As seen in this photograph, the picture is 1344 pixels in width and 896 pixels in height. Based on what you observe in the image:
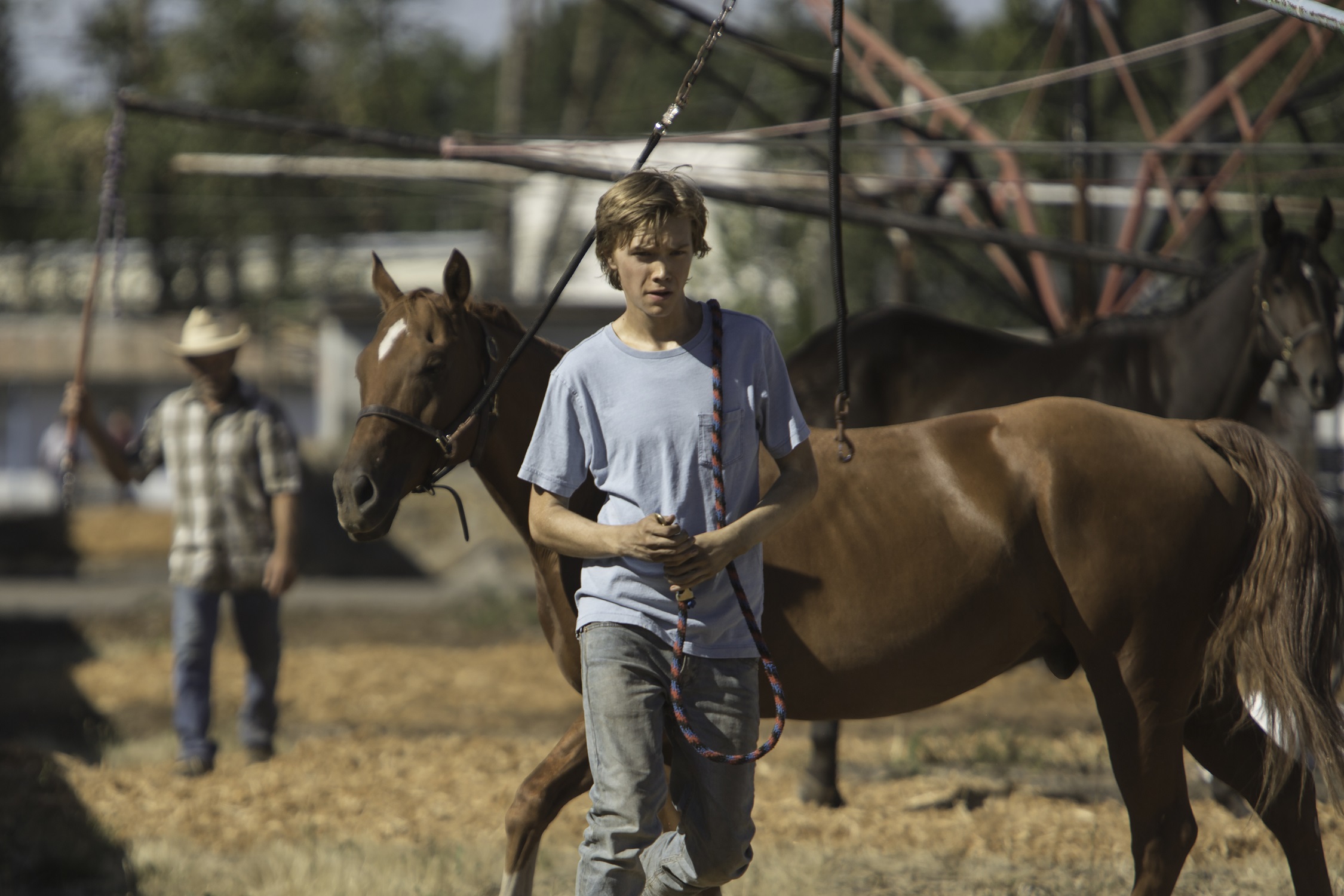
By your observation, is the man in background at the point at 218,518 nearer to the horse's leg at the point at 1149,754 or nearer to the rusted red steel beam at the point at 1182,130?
the horse's leg at the point at 1149,754

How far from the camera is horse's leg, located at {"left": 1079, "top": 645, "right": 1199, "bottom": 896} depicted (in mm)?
3816

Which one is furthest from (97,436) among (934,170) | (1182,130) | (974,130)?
(1182,130)

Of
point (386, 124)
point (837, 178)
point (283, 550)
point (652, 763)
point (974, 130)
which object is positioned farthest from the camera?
point (386, 124)

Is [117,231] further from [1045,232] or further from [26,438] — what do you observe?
[26,438]

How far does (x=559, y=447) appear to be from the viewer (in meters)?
3.03

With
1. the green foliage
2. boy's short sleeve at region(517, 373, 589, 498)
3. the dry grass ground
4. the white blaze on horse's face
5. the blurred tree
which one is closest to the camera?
boy's short sleeve at region(517, 373, 589, 498)

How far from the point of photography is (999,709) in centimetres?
845

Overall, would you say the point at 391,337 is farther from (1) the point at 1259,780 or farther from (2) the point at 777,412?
(1) the point at 1259,780

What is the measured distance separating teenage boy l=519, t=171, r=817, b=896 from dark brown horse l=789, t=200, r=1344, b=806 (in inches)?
103

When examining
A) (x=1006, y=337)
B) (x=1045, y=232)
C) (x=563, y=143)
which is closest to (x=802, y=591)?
(x=1006, y=337)

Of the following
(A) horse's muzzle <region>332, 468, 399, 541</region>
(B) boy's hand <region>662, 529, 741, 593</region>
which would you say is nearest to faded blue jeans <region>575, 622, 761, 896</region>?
(B) boy's hand <region>662, 529, 741, 593</region>

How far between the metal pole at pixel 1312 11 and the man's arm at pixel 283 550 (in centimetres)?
482

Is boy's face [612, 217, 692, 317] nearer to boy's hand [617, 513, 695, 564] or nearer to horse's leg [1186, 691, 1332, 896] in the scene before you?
boy's hand [617, 513, 695, 564]

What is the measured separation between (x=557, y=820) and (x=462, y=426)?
2557mm
